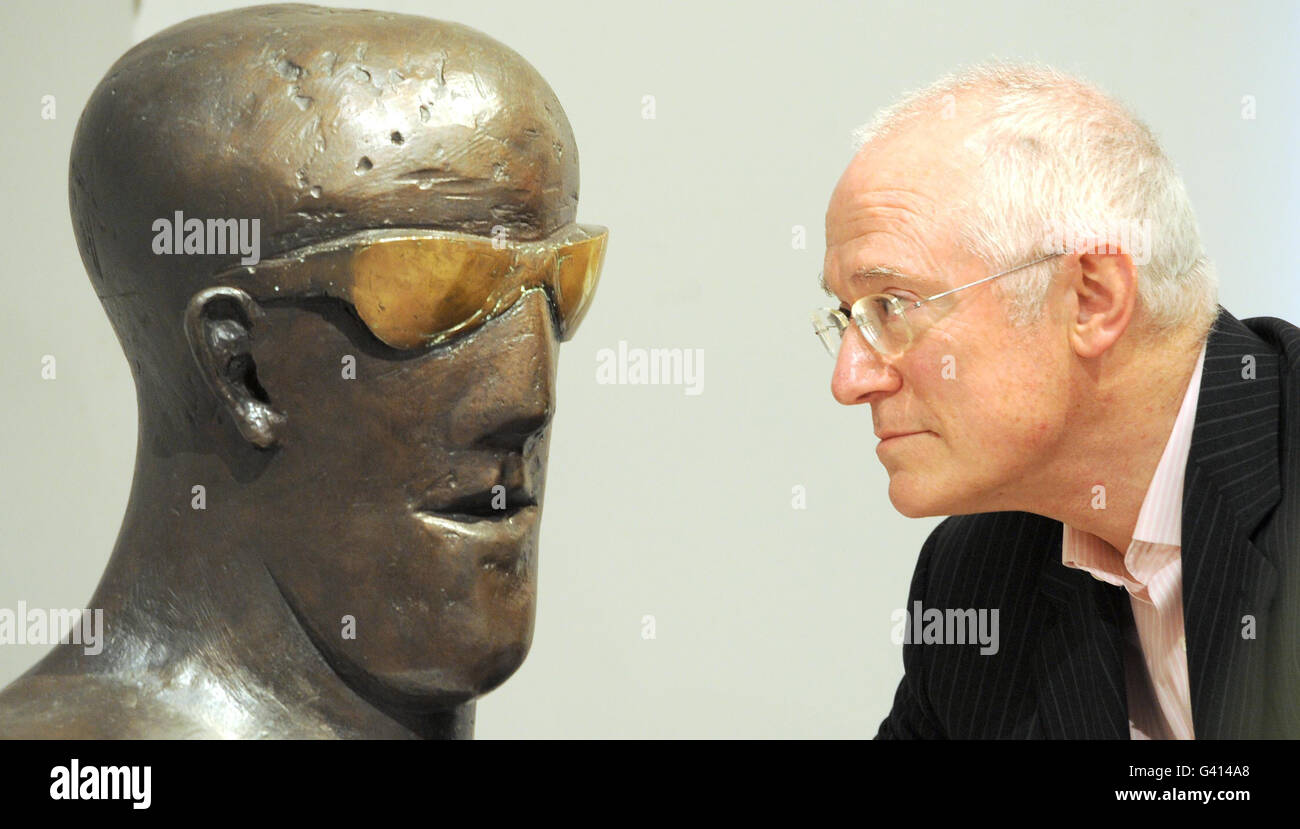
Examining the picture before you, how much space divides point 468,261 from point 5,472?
4.58 feet

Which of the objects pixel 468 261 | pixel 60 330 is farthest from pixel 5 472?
pixel 468 261

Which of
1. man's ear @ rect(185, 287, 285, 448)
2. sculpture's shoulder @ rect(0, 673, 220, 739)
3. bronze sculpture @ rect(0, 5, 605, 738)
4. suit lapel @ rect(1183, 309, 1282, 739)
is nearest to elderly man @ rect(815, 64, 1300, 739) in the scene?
suit lapel @ rect(1183, 309, 1282, 739)

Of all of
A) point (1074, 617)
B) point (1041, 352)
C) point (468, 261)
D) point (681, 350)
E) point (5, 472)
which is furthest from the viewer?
point (681, 350)

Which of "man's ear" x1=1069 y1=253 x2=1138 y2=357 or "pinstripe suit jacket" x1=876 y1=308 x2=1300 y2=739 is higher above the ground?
"man's ear" x1=1069 y1=253 x2=1138 y2=357

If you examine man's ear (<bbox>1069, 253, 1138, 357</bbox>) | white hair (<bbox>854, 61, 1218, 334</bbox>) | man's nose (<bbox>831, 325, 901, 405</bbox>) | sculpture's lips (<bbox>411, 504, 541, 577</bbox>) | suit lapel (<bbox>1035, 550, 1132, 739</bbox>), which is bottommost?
suit lapel (<bbox>1035, 550, 1132, 739</bbox>)

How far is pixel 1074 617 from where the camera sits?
79.0 inches

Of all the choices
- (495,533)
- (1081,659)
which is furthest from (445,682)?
(1081,659)

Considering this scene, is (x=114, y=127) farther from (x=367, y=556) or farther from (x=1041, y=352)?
(x=1041, y=352)

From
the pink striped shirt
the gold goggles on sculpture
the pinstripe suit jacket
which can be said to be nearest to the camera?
the gold goggles on sculpture

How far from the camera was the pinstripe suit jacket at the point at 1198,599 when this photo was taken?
1.80 m

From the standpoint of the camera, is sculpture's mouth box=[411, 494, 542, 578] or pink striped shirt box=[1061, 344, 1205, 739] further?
pink striped shirt box=[1061, 344, 1205, 739]

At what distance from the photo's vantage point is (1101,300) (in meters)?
1.88

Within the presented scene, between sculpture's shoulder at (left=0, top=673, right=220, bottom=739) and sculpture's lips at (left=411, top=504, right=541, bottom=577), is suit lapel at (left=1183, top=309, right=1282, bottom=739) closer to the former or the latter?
sculpture's lips at (left=411, top=504, right=541, bottom=577)

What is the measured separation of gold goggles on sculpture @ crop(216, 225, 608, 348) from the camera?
1.56m
